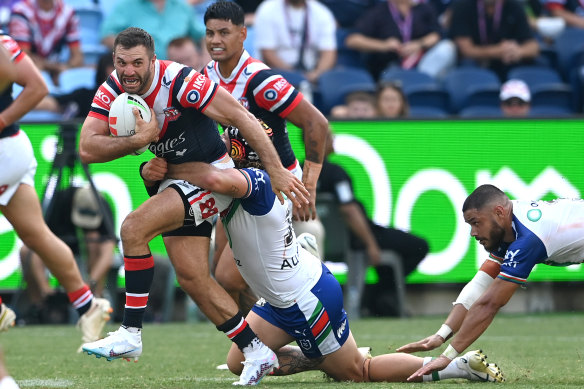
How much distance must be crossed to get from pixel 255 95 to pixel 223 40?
0.43m

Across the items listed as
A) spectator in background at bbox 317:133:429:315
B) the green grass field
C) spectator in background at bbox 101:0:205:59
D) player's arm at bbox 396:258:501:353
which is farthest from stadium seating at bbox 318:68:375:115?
player's arm at bbox 396:258:501:353

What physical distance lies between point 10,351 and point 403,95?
5.36m

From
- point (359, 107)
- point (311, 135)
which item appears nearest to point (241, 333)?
point (311, 135)

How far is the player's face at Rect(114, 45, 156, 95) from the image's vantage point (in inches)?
212

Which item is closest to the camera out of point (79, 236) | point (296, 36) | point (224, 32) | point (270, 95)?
point (270, 95)

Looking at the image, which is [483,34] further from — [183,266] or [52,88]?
[183,266]

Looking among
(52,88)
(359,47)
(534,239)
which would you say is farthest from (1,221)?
(534,239)

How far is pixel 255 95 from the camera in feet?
21.4

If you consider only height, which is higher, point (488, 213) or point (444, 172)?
point (488, 213)

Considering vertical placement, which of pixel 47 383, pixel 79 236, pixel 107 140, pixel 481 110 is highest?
pixel 107 140

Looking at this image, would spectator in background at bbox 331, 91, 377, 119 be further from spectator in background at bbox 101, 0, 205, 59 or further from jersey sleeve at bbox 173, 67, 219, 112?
jersey sleeve at bbox 173, 67, 219, 112

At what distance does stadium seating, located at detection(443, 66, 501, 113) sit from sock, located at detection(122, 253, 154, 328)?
7266 millimetres

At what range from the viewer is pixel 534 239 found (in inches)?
215

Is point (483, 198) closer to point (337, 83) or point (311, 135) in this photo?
point (311, 135)
